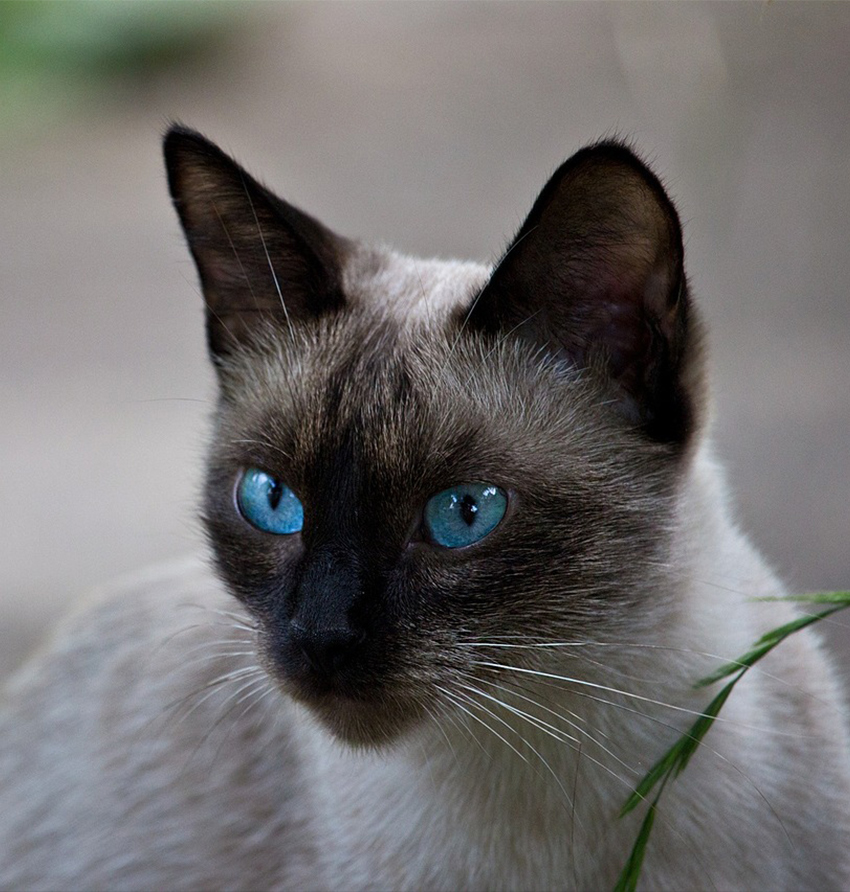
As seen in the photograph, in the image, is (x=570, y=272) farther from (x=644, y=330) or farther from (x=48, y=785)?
(x=48, y=785)

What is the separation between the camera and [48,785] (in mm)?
1663

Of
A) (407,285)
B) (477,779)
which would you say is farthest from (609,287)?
(477,779)

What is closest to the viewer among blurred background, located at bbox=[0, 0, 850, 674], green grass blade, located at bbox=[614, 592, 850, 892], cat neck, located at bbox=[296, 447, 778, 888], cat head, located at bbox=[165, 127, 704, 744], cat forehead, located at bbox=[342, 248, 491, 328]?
green grass blade, located at bbox=[614, 592, 850, 892]

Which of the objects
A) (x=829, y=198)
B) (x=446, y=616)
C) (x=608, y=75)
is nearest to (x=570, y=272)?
(x=446, y=616)

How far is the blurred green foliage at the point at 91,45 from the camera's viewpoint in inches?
64.4

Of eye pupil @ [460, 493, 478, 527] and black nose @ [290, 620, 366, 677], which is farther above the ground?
eye pupil @ [460, 493, 478, 527]

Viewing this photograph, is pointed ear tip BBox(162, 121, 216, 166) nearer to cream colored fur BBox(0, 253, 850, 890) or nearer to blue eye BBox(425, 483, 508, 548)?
cream colored fur BBox(0, 253, 850, 890)

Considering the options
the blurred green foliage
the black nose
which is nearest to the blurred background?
the blurred green foliage

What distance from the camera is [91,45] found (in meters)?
1.92

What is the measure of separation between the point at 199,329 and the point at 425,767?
1.74 metres

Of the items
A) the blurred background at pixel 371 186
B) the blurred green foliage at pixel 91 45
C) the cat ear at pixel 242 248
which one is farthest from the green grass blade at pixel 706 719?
the blurred green foliage at pixel 91 45

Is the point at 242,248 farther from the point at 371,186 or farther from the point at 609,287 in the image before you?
the point at 371,186

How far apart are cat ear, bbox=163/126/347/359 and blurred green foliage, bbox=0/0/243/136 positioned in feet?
1.56

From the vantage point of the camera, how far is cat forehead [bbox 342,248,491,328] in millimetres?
1322
